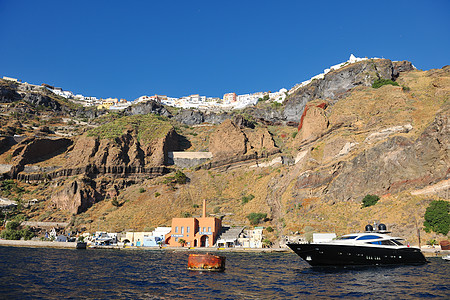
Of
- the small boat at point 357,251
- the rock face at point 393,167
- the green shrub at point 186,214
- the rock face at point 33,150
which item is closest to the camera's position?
the small boat at point 357,251

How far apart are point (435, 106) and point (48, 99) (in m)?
179

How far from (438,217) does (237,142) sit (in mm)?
72879

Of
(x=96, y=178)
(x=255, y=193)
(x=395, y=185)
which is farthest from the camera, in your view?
(x=96, y=178)

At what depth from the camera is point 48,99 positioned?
183625mm

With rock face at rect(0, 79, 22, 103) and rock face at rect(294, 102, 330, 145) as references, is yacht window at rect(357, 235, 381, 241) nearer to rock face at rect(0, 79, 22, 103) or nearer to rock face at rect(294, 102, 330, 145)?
rock face at rect(294, 102, 330, 145)

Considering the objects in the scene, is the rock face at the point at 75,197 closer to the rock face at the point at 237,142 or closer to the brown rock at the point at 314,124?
the rock face at the point at 237,142

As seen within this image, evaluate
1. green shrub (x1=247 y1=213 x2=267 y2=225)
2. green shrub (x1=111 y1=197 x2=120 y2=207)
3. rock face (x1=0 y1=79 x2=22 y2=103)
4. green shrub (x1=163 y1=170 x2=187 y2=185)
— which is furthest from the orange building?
rock face (x1=0 y1=79 x2=22 y2=103)

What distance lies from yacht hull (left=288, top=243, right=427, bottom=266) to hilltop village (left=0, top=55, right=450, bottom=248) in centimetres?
2377

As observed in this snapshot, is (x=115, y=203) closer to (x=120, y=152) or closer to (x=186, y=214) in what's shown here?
(x=186, y=214)

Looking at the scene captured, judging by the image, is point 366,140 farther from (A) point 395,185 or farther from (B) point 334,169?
(A) point 395,185

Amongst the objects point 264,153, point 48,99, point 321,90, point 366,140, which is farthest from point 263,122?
point 48,99

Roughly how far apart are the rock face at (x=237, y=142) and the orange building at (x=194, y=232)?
1617 inches

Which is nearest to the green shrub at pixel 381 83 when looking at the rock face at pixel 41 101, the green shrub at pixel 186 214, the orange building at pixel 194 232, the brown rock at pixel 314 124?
the brown rock at pixel 314 124

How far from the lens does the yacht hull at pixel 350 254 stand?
3188 centimetres
